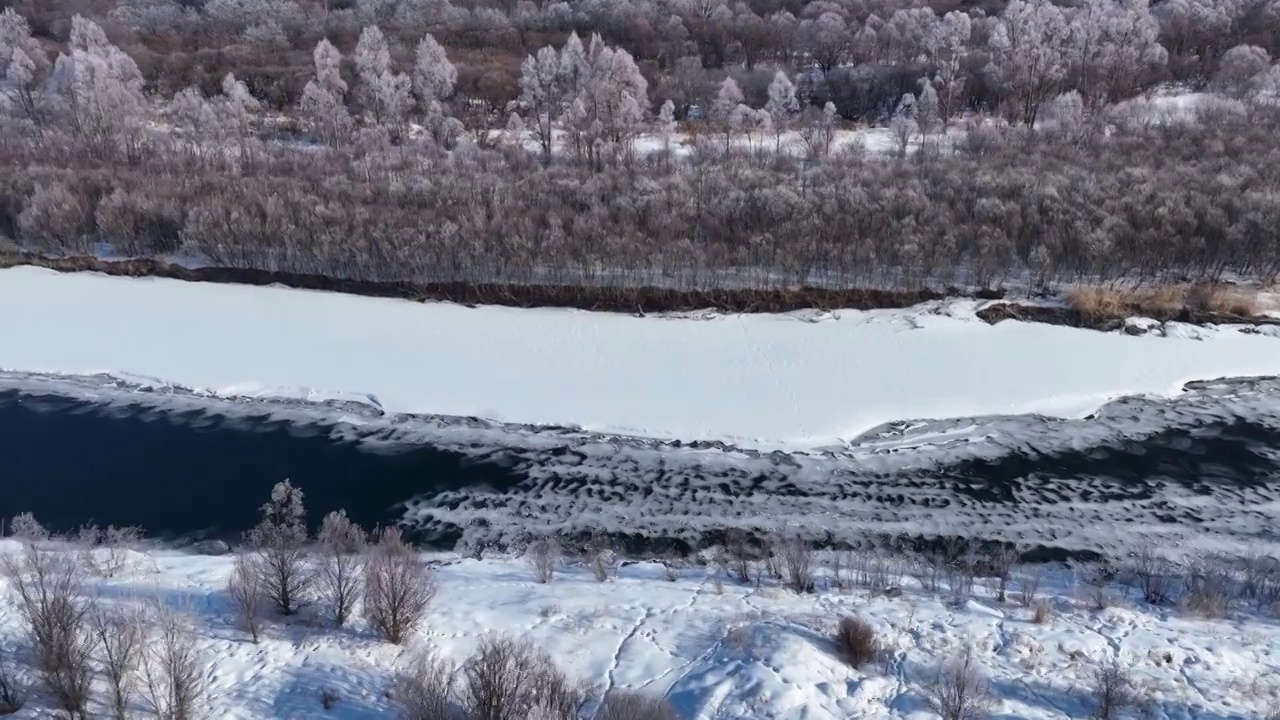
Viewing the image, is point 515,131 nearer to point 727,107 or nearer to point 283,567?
point 727,107

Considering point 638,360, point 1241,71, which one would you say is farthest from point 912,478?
point 1241,71

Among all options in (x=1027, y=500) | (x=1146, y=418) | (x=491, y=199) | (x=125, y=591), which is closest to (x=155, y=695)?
(x=125, y=591)

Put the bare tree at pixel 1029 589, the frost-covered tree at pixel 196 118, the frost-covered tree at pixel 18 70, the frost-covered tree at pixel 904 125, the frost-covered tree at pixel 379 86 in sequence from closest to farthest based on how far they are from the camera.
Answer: the bare tree at pixel 1029 589 → the frost-covered tree at pixel 904 125 → the frost-covered tree at pixel 196 118 → the frost-covered tree at pixel 379 86 → the frost-covered tree at pixel 18 70

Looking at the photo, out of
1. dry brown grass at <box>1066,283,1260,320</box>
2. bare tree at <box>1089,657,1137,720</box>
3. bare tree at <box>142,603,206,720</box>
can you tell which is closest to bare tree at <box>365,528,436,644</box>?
bare tree at <box>142,603,206,720</box>

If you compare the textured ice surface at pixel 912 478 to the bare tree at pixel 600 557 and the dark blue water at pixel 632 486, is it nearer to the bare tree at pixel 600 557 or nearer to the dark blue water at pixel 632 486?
the dark blue water at pixel 632 486

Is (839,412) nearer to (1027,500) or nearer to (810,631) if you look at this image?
(1027,500)

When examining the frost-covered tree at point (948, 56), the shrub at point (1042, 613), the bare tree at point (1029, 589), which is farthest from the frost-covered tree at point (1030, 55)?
the shrub at point (1042, 613)
